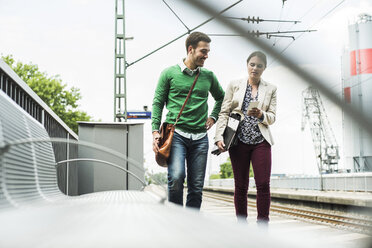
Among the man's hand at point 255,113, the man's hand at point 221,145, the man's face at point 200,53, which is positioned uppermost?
the man's face at point 200,53

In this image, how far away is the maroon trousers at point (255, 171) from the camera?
8.68 ft

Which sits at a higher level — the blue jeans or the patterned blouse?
the patterned blouse

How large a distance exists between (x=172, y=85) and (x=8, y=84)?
1014 millimetres

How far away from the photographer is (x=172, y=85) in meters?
2.66

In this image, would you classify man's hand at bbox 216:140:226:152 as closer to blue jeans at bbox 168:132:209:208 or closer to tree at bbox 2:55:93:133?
blue jeans at bbox 168:132:209:208

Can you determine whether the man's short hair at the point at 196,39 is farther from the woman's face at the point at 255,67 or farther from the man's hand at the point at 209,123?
the man's hand at the point at 209,123

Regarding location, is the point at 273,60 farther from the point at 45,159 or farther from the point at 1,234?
the point at 45,159

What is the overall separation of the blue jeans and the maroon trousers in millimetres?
229

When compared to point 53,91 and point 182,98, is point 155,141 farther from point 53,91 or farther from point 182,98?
point 53,91

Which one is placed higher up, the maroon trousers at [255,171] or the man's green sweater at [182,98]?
→ the man's green sweater at [182,98]

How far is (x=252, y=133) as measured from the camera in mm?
2717

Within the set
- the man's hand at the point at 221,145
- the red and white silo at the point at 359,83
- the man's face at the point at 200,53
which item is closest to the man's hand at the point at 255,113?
the man's hand at the point at 221,145

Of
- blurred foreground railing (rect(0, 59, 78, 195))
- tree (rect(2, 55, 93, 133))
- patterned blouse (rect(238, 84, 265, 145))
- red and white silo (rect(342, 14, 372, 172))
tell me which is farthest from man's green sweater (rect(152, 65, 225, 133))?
tree (rect(2, 55, 93, 133))

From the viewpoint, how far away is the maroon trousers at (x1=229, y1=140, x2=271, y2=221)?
2.65 meters
